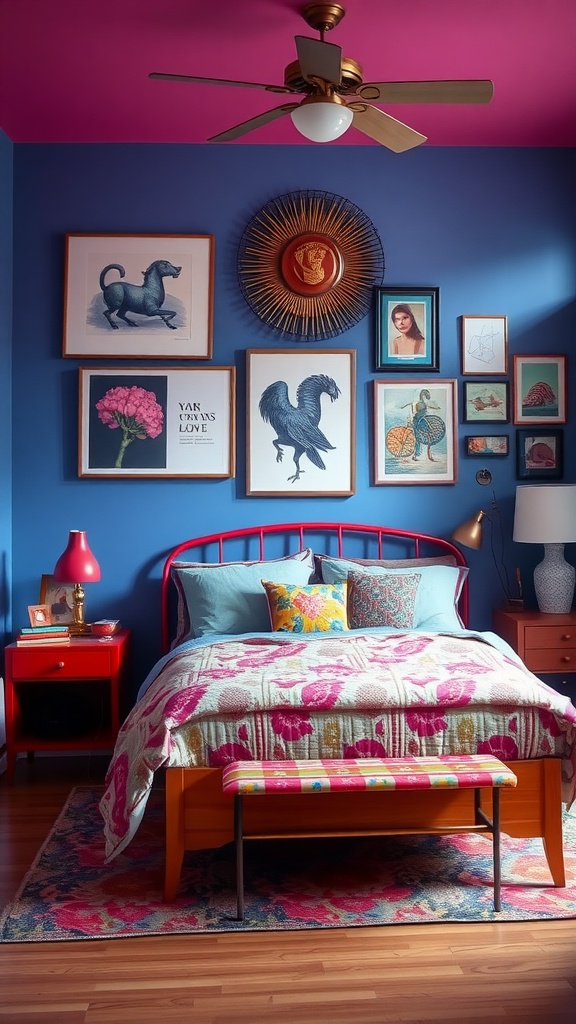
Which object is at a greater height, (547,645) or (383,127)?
(383,127)

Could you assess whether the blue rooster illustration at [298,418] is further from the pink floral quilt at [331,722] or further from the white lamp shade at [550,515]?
the pink floral quilt at [331,722]

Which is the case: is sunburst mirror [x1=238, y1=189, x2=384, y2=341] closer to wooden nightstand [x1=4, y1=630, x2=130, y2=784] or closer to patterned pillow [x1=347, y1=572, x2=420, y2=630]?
patterned pillow [x1=347, y1=572, x2=420, y2=630]

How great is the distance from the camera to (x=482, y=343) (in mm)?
4582

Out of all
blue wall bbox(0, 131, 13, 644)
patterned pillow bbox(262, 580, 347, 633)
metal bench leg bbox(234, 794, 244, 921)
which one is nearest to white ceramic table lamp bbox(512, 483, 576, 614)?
patterned pillow bbox(262, 580, 347, 633)

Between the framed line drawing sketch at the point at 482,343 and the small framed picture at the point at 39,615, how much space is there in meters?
2.37

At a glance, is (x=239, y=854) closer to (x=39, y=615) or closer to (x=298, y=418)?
(x=39, y=615)

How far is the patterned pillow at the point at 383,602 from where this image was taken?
13.2 feet

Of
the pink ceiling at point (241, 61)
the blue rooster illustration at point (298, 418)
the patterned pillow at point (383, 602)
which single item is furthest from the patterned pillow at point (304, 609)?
the pink ceiling at point (241, 61)

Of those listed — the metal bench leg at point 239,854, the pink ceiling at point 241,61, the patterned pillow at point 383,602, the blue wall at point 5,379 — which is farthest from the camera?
the blue wall at point 5,379

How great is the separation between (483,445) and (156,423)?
1.65 meters

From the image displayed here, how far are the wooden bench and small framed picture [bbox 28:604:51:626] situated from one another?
171cm

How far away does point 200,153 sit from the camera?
14.8 feet

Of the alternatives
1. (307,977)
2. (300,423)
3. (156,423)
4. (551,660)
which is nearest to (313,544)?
(300,423)

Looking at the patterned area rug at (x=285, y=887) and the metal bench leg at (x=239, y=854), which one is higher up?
the metal bench leg at (x=239, y=854)
